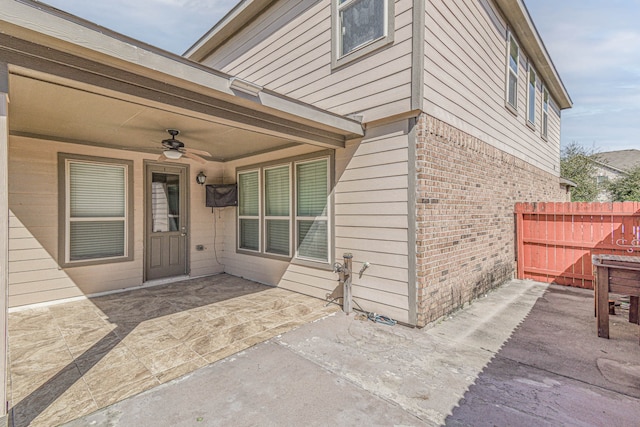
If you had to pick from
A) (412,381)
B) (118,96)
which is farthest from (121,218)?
(412,381)

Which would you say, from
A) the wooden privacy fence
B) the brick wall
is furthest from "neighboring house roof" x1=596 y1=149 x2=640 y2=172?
the brick wall

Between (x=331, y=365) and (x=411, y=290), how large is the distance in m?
1.39

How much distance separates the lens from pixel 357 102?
429cm


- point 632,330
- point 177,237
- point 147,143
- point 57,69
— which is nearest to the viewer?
point 57,69

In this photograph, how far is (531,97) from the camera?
7.69m

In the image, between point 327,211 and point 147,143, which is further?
point 147,143

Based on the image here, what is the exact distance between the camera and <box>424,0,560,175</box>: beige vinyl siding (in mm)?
3920

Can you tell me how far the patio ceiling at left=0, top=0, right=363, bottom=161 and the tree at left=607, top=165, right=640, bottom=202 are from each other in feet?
67.2

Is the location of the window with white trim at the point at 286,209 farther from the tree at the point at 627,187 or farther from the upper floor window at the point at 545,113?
the tree at the point at 627,187

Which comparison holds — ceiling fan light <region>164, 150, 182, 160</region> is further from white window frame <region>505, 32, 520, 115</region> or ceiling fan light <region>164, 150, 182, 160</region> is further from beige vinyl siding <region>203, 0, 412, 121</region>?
white window frame <region>505, 32, 520, 115</region>

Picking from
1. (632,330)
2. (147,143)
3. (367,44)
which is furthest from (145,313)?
(632,330)

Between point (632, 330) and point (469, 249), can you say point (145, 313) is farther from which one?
point (632, 330)

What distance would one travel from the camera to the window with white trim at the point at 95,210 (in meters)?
4.92

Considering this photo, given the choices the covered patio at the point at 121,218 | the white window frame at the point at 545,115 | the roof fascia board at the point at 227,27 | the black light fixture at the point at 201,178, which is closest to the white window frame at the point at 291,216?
the covered patio at the point at 121,218
